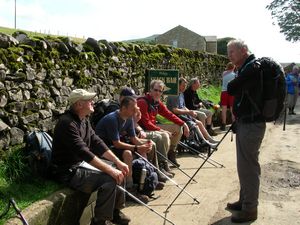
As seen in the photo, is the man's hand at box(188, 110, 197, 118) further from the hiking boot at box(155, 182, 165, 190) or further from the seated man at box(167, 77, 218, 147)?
the hiking boot at box(155, 182, 165, 190)

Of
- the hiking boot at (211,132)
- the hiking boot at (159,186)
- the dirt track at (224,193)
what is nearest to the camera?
the dirt track at (224,193)

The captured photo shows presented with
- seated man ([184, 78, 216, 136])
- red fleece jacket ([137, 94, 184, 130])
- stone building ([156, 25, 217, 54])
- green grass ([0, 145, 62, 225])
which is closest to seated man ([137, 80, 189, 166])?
red fleece jacket ([137, 94, 184, 130])

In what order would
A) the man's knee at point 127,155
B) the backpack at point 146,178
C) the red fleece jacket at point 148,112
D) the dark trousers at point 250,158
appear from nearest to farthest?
the dark trousers at point 250,158
the man's knee at point 127,155
the backpack at point 146,178
the red fleece jacket at point 148,112

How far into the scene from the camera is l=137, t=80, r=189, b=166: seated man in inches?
268

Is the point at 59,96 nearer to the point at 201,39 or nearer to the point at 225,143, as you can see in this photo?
the point at 225,143

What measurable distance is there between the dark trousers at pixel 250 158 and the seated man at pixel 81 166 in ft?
4.61

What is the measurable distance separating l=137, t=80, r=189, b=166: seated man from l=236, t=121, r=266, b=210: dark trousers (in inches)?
94.3

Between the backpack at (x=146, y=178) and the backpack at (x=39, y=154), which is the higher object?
the backpack at (x=39, y=154)

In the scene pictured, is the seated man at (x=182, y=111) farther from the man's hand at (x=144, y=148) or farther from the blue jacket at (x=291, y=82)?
the blue jacket at (x=291, y=82)

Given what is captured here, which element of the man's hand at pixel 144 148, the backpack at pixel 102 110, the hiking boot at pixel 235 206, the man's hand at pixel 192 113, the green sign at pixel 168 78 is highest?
the green sign at pixel 168 78

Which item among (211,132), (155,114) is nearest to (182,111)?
(155,114)

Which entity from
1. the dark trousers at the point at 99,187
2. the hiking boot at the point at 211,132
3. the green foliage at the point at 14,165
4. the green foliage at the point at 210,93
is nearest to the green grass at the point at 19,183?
the green foliage at the point at 14,165

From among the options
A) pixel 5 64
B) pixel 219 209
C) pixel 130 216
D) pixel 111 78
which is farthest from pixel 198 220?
pixel 111 78

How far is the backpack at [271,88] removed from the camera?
4.47m
